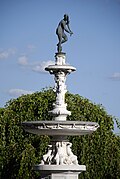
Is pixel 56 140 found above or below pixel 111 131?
below

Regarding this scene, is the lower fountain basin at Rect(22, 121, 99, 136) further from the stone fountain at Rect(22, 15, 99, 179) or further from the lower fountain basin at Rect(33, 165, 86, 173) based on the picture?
the lower fountain basin at Rect(33, 165, 86, 173)

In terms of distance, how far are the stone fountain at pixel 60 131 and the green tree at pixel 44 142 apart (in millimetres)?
10518

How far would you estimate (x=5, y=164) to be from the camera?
2911 cm

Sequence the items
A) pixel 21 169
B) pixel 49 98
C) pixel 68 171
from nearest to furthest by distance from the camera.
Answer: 1. pixel 68 171
2. pixel 21 169
3. pixel 49 98

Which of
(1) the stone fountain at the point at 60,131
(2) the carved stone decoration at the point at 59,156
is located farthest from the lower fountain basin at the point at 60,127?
(2) the carved stone decoration at the point at 59,156

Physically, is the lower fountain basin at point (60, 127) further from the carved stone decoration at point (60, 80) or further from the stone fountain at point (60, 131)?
the carved stone decoration at point (60, 80)

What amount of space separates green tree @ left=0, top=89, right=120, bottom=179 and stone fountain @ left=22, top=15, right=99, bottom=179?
414 inches

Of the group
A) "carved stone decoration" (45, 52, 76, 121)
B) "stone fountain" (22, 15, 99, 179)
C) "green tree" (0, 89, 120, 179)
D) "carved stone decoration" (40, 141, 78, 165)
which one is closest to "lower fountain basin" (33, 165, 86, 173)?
"stone fountain" (22, 15, 99, 179)

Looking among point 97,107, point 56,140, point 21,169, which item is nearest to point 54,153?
point 56,140

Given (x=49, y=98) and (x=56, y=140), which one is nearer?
(x=56, y=140)

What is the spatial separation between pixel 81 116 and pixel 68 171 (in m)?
11.8

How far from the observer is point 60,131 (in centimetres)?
1672

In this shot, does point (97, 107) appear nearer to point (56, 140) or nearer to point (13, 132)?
point (13, 132)

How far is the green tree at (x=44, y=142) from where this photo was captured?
28.5 meters
